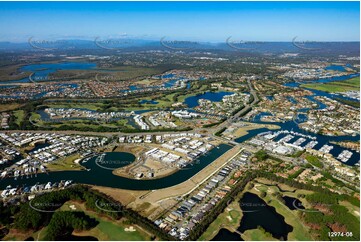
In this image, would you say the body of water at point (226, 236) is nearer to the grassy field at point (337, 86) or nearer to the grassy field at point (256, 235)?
the grassy field at point (256, 235)

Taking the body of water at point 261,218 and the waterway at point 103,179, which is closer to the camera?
the body of water at point 261,218

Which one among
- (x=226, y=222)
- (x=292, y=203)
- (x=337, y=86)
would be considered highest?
(x=337, y=86)

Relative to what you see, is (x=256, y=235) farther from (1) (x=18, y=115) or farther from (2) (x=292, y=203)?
(1) (x=18, y=115)

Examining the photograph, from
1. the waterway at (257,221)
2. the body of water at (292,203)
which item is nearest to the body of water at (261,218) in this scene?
the waterway at (257,221)

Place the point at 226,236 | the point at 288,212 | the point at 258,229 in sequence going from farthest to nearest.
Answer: the point at 288,212, the point at 258,229, the point at 226,236

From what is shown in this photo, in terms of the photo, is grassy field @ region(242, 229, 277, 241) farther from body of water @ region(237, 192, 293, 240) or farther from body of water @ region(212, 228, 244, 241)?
body of water @ region(212, 228, 244, 241)

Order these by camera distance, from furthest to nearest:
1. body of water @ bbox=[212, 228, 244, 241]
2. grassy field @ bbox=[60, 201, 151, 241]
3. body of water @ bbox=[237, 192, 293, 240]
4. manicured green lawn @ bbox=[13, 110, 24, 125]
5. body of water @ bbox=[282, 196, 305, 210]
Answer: manicured green lawn @ bbox=[13, 110, 24, 125] < body of water @ bbox=[282, 196, 305, 210] < body of water @ bbox=[237, 192, 293, 240] < body of water @ bbox=[212, 228, 244, 241] < grassy field @ bbox=[60, 201, 151, 241]

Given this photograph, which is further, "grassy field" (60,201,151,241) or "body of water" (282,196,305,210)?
"body of water" (282,196,305,210)

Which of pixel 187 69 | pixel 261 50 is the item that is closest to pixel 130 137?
pixel 187 69

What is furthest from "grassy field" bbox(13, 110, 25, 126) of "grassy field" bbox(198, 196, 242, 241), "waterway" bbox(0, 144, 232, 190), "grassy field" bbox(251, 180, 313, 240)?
"grassy field" bbox(251, 180, 313, 240)

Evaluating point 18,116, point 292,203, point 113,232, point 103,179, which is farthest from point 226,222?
point 18,116

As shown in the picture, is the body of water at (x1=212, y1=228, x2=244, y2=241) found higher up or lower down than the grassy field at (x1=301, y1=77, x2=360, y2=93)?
lower down

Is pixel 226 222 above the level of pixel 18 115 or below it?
below
